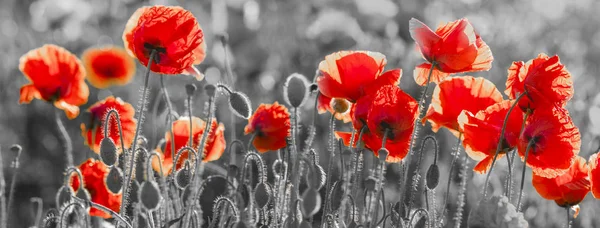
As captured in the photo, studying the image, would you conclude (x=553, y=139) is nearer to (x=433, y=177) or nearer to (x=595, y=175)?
(x=595, y=175)

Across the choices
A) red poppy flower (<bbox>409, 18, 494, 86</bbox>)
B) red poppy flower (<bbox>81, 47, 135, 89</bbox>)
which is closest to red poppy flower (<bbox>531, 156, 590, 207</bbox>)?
red poppy flower (<bbox>409, 18, 494, 86</bbox>)

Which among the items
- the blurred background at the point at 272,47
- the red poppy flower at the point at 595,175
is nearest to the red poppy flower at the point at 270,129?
the red poppy flower at the point at 595,175

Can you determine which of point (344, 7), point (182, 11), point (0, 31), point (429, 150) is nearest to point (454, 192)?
point (429, 150)

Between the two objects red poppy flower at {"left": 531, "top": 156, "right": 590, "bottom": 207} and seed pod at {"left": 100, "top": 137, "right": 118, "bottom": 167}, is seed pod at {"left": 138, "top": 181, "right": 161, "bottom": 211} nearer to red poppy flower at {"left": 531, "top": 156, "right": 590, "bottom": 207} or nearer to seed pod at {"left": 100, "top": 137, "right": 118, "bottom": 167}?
seed pod at {"left": 100, "top": 137, "right": 118, "bottom": 167}

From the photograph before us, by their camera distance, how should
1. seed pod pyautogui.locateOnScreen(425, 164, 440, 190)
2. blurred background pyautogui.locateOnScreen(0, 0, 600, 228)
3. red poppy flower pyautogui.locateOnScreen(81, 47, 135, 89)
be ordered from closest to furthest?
seed pod pyautogui.locateOnScreen(425, 164, 440, 190) < red poppy flower pyautogui.locateOnScreen(81, 47, 135, 89) < blurred background pyautogui.locateOnScreen(0, 0, 600, 228)

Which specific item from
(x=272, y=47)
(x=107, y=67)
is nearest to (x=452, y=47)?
(x=107, y=67)
